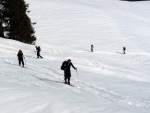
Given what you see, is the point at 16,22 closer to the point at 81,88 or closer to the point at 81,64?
the point at 81,64

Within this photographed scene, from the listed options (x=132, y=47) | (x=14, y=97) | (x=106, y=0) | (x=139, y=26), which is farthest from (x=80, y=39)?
A: (x=106, y=0)

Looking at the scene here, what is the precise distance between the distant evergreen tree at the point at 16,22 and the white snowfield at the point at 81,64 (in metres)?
2.63

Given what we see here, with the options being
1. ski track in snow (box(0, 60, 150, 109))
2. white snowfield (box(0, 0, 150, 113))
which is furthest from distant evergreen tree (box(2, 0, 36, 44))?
ski track in snow (box(0, 60, 150, 109))

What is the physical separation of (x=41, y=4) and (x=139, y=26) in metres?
25.6

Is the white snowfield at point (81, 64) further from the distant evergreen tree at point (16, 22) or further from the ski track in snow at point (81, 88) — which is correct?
the distant evergreen tree at point (16, 22)

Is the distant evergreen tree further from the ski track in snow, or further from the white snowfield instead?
the ski track in snow

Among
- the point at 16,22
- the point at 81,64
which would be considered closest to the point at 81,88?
the point at 81,64

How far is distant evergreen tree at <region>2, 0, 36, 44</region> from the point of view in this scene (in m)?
41.7

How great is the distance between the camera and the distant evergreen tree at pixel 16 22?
137ft

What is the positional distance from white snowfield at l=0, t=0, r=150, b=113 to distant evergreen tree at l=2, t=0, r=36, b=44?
2.63 metres

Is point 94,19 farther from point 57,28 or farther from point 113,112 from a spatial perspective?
point 113,112

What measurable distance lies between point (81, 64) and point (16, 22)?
13421 millimetres

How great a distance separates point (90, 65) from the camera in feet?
104

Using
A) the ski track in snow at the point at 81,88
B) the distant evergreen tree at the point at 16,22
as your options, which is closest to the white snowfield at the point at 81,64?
the ski track in snow at the point at 81,88
